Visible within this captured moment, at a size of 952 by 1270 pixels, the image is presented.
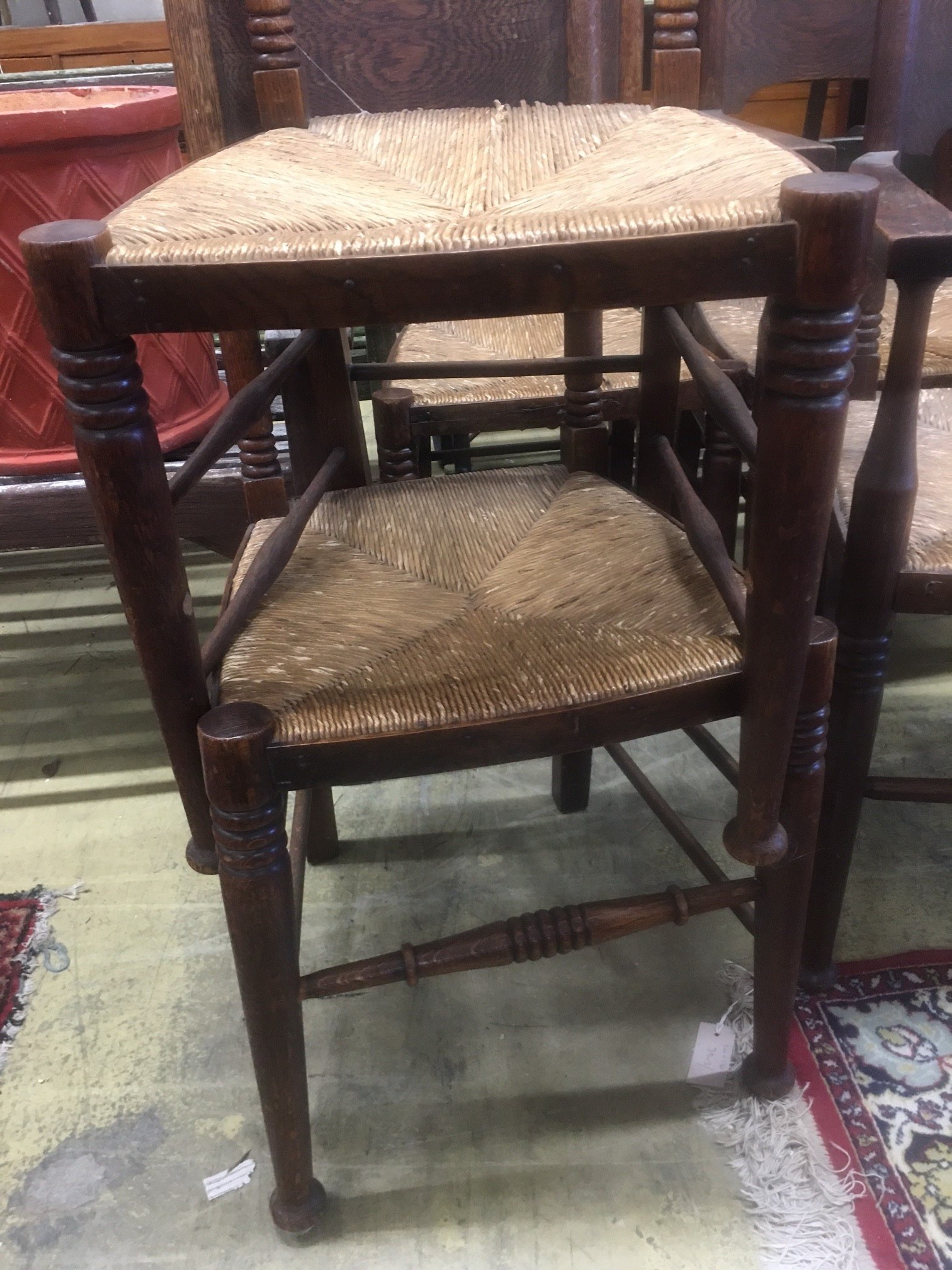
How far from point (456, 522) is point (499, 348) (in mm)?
530

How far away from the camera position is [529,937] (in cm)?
70

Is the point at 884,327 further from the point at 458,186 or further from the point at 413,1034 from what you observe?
the point at 413,1034

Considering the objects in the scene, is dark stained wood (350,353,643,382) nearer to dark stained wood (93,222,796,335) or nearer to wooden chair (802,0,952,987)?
wooden chair (802,0,952,987)

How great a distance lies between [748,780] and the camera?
24.4 inches

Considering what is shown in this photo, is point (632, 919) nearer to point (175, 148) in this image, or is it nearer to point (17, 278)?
point (17, 278)

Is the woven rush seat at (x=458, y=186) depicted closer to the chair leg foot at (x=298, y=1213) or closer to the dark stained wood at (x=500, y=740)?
the dark stained wood at (x=500, y=740)

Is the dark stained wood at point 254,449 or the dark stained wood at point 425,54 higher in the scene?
the dark stained wood at point 425,54

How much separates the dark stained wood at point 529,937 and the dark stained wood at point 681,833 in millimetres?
45

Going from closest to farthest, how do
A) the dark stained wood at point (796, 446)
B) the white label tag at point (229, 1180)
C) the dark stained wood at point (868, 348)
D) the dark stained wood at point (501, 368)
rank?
1. the dark stained wood at point (796, 446)
2. the white label tag at point (229, 1180)
3. the dark stained wood at point (501, 368)
4. the dark stained wood at point (868, 348)

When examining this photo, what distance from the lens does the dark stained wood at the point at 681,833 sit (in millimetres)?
803

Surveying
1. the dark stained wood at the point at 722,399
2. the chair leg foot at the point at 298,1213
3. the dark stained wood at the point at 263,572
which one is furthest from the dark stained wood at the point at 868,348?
the chair leg foot at the point at 298,1213

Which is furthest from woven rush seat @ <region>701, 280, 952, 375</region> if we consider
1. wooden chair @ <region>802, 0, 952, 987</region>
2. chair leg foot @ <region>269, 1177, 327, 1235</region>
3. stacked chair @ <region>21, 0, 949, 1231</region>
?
chair leg foot @ <region>269, 1177, 327, 1235</region>

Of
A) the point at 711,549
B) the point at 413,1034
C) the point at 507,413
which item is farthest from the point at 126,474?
the point at 507,413

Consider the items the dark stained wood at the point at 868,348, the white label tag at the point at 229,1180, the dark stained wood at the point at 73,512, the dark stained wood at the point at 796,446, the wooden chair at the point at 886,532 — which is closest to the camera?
the dark stained wood at the point at 796,446
